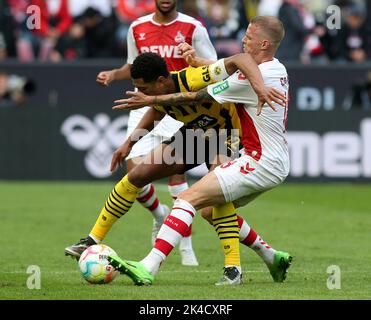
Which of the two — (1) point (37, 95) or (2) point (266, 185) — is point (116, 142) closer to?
(1) point (37, 95)

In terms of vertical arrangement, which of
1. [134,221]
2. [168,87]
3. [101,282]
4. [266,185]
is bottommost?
[134,221]

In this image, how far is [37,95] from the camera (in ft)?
68.9

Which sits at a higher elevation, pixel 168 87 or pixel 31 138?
pixel 168 87

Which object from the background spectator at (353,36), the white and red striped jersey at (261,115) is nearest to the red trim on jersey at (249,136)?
the white and red striped jersey at (261,115)

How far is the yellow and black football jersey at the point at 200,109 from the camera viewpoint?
944 cm

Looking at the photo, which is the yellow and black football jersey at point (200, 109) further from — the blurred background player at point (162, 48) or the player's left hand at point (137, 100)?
the blurred background player at point (162, 48)

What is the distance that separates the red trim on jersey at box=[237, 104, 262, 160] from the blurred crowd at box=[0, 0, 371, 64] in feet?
39.3

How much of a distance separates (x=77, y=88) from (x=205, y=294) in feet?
42.2

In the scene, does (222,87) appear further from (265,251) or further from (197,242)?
(197,242)

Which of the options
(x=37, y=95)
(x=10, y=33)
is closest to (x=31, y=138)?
(x=37, y=95)

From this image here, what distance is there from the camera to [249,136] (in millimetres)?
9359
